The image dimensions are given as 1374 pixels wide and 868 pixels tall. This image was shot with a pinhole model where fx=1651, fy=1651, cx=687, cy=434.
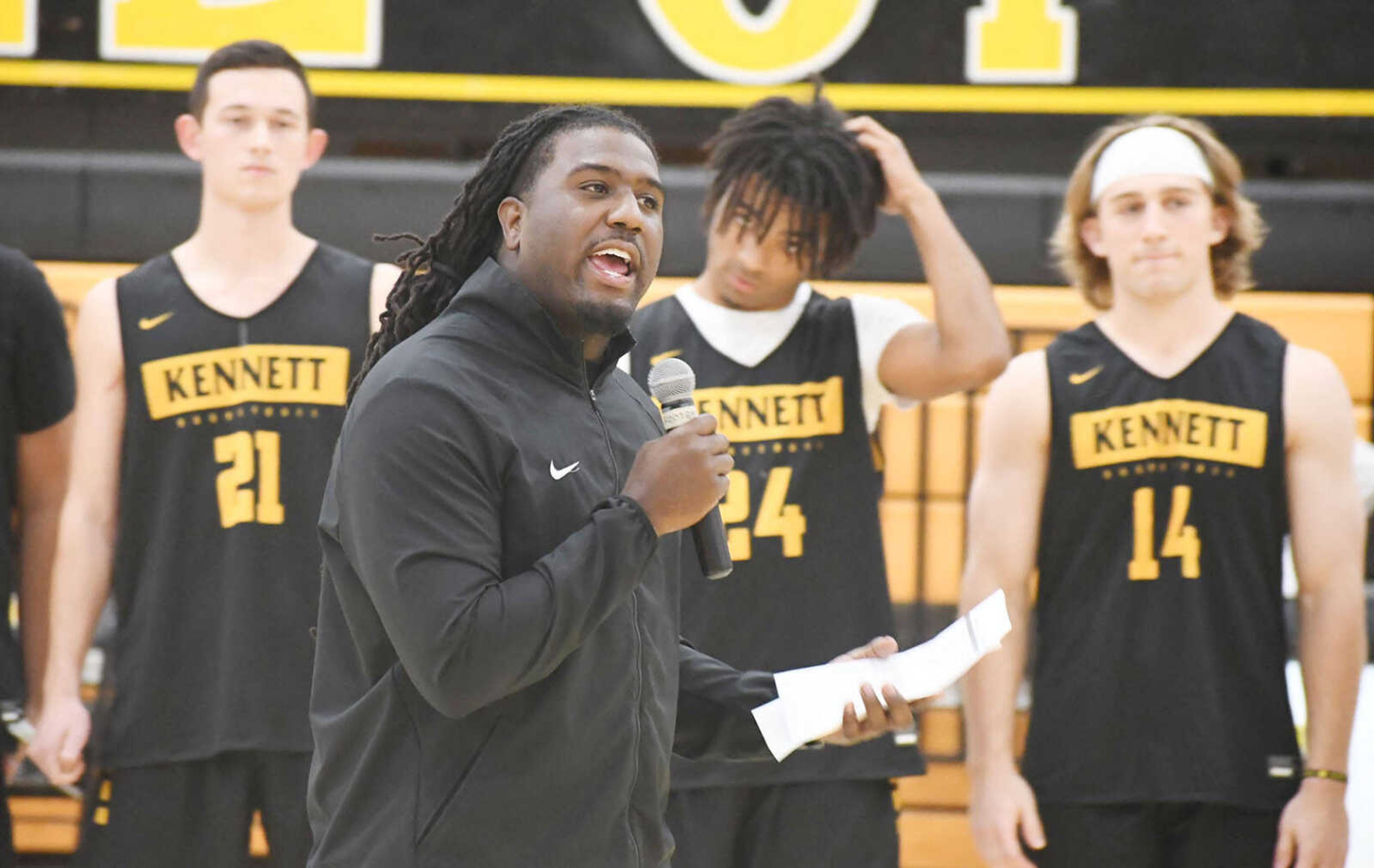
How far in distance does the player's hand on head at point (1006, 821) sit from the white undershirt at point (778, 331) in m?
0.76

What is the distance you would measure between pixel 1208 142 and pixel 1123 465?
2.48ft

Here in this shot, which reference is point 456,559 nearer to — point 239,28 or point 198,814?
point 198,814

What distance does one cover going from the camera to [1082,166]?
141 inches

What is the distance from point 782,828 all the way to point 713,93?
9.95ft

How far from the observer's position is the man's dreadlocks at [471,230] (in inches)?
80.8

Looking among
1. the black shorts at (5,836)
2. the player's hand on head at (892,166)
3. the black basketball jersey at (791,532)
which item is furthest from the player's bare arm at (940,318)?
the black shorts at (5,836)

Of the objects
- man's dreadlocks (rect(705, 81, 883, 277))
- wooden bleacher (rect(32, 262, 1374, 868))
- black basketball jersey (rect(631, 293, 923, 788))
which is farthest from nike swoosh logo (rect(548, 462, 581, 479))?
wooden bleacher (rect(32, 262, 1374, 868))

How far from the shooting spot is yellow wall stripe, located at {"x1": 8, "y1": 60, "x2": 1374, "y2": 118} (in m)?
5.49

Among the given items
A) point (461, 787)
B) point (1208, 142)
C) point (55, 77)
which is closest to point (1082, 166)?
point (1208, 142)

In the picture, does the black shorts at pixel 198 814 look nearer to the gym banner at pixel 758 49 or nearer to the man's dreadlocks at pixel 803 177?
the man's dreadlocks at pixel 803 177

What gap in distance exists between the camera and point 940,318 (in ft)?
10.9

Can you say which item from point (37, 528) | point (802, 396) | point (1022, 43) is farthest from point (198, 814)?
point (1022, 43)

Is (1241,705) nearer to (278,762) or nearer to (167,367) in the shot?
(278,762)

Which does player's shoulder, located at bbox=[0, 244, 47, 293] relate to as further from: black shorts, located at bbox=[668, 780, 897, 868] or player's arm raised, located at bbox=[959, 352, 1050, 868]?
player's arm raised, located at bbox=[959, 352, 1050, 868]
